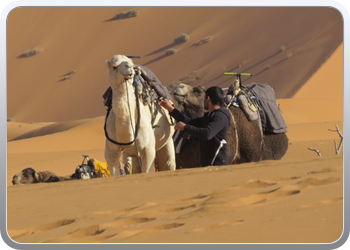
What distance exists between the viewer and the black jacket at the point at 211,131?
7.28 meters

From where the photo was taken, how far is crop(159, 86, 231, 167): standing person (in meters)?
7.28

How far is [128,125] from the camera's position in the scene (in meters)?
9.03

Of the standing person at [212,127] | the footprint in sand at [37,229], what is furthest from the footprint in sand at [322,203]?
the standing person at [212,127]

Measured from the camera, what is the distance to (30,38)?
189ft

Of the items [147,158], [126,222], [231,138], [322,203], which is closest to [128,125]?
[147,158]

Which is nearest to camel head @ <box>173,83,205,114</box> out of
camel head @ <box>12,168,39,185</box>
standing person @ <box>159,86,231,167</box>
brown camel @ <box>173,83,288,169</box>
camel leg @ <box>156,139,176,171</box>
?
brown camel @ <box>173,83,288,169</box>

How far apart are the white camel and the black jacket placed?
1.39m

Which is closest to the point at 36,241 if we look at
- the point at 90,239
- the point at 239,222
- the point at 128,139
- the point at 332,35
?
the point at 90,239

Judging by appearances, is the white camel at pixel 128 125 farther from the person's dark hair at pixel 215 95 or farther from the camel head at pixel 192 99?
the person's dark hair at pixel 215 95

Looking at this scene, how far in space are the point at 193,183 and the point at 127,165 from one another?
2.94 metres

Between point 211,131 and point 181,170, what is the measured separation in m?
0.56

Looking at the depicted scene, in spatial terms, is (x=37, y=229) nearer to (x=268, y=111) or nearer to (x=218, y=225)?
(x=218, y=225)

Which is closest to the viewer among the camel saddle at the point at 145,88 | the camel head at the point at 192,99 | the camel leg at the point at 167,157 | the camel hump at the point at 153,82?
the camel saddle at the point at 145,88

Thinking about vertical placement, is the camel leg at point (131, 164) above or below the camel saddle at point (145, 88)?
below
